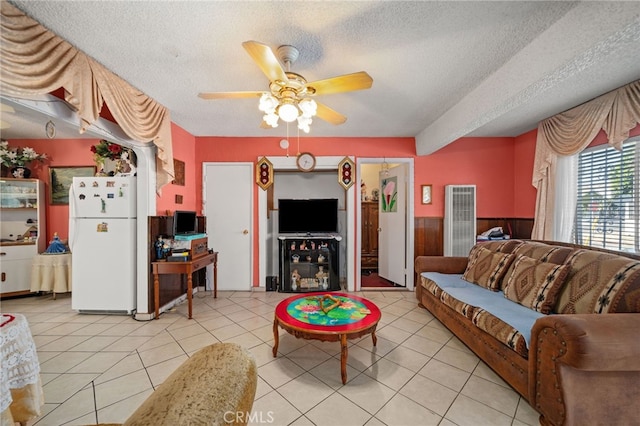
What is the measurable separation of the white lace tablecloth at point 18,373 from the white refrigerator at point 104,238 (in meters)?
1.76

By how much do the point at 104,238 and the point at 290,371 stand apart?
106 inches

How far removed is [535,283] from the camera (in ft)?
6.91

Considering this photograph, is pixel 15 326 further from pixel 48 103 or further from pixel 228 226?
pixel 228 226

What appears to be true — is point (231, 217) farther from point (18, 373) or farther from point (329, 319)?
point (18, 373)

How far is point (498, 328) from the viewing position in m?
1.84

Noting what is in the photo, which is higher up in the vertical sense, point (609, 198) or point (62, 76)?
point (62, 76)

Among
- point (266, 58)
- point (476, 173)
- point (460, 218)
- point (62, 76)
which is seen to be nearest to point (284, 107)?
point (266, 58)

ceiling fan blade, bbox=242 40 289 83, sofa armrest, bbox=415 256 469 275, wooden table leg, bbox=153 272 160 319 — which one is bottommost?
wooden table leg, bbox=153 272 160 319

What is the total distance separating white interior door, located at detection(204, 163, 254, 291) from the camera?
3.93 metres

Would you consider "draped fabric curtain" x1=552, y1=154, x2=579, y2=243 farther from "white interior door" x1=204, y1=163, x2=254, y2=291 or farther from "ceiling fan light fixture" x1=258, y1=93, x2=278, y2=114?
"white interior door" x1=204, y1=163, x2=254, y2=291

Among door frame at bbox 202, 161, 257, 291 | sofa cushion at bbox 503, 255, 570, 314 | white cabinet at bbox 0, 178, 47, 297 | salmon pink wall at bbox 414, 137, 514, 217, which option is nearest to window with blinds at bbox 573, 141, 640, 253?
salmon pink wall at bbox 414, 137, 514, 217

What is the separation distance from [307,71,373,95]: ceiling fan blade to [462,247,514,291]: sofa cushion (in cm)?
234

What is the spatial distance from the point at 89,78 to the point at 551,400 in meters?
3.79

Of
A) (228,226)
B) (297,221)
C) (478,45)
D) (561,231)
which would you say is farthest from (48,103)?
(561,231)
